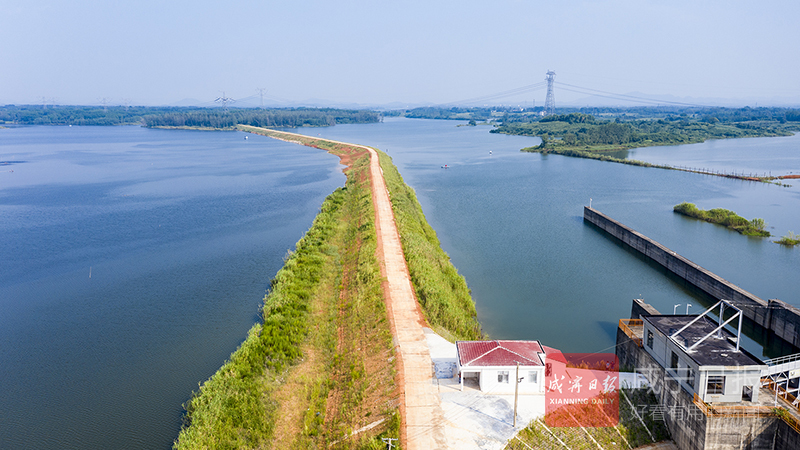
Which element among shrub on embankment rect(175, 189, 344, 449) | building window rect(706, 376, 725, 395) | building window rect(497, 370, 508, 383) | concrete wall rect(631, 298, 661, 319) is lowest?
shrub on embankment rect(175, 189, 344, 449)

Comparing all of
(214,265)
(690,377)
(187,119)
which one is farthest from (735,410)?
(187,119)

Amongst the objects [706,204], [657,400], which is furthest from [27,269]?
[706,204]

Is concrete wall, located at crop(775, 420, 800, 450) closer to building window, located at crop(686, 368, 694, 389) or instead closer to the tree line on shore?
building window, located at crop(686, 368, 694, 389)

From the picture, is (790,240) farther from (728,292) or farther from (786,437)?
(786,437)

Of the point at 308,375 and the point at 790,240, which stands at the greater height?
the point at 790,240

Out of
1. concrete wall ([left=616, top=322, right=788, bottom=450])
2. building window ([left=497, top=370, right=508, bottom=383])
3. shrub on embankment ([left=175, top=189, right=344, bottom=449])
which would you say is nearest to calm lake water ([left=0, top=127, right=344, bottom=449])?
shrub on embankment ([left=175, top=189, right=344, bottom=449])

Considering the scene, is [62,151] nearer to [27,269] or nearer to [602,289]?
[27,269]

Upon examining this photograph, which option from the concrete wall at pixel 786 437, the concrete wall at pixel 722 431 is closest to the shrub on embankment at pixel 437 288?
the concrete wall at pixel 722 431
